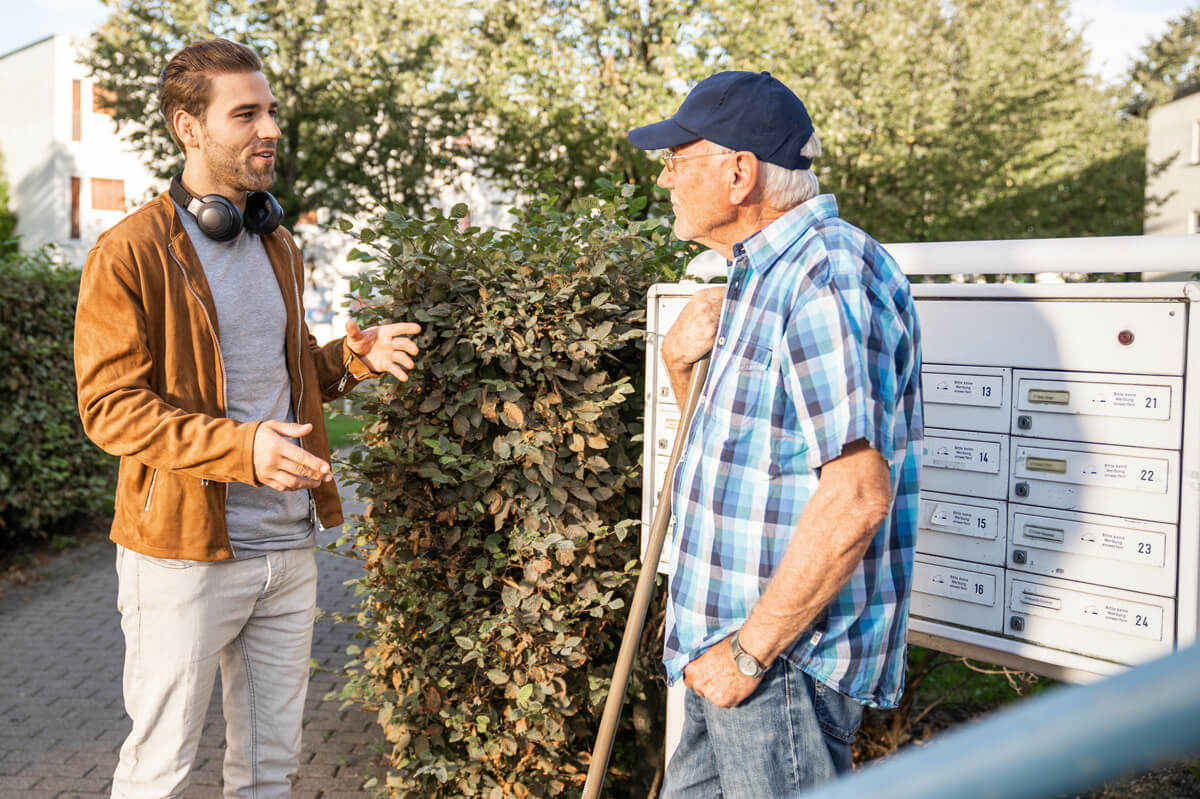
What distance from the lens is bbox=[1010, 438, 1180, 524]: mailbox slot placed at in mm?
2275

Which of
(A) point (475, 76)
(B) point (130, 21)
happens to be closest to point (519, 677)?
(A) point (475, 76)

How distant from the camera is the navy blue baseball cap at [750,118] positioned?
2109 millimetres

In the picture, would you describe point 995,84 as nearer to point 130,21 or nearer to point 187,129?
point 130,21

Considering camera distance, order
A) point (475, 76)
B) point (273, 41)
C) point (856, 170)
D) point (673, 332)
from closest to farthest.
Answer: point (673, 332)
point (856, 170)
point (475, 76)
point (273, 41)

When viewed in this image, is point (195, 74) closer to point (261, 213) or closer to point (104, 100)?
point (261, 213)

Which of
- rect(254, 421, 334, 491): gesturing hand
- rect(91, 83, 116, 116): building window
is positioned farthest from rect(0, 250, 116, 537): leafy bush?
rect(91, 83, 116, 116): building window

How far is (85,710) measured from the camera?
5.12 meters

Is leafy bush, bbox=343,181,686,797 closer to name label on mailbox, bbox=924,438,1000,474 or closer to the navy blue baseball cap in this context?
name label on mailbox, bbox=924,438,1000,474

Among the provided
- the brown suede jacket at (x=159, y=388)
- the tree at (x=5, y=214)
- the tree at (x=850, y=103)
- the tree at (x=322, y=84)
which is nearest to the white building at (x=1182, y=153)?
the tree at (x=850, y=103)

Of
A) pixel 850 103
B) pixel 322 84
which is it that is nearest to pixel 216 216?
pixel 850 103

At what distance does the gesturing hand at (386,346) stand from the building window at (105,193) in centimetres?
4020

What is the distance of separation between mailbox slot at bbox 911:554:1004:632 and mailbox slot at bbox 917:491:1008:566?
0.08 ft

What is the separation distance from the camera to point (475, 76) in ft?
67.5

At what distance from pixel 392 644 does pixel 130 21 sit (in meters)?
22.7
